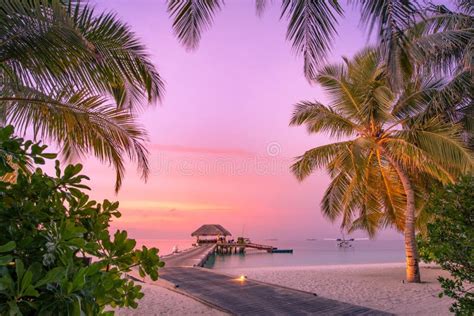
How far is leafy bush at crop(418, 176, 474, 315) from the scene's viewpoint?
3.81 metres

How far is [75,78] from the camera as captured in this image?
4543 millimetres

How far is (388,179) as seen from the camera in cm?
1330

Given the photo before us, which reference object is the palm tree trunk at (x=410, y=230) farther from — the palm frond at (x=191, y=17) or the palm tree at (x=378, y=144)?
the palm frond at (x=191, y=17)

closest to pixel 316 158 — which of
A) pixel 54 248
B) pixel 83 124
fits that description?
pixel 83 124

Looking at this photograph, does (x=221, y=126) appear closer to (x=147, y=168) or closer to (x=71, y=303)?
(x=147, y=168)

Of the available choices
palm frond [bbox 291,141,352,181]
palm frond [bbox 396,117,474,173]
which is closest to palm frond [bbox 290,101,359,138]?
palm frond [bbox 291,141,352,181]

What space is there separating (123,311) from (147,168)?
285 centimetres

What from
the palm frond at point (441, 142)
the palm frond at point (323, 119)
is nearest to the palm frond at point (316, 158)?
the palm frond at point (323, 119)

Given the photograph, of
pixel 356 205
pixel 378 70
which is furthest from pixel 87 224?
pixel 356 205

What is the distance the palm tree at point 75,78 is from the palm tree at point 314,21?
0.92 meters

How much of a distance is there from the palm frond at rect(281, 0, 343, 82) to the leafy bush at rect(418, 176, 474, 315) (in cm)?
234

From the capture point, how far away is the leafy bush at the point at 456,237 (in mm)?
3809

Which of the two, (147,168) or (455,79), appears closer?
(147,168)

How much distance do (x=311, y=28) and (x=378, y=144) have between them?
323 inches
